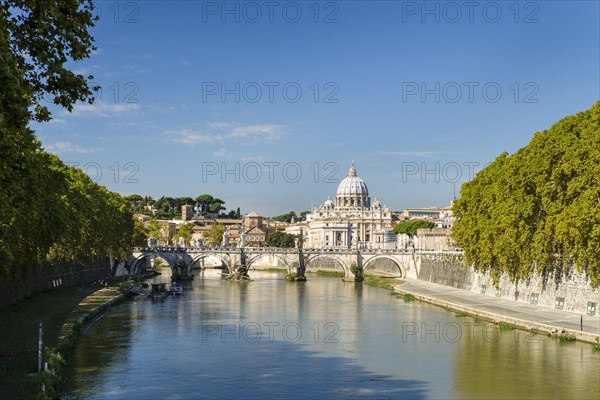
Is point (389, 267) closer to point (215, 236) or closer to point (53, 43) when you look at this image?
point (215, 236)

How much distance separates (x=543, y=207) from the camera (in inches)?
1511

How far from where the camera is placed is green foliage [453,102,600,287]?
33688mm

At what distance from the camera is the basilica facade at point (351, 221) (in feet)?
530

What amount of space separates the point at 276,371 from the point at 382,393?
198 inches

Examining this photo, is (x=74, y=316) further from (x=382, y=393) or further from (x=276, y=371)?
(x=382, y=393)

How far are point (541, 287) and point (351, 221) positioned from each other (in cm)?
12862

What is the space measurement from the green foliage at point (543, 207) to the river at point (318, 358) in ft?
16.7

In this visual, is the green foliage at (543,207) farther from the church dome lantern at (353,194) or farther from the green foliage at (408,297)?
the church dome lantern at (353,194)

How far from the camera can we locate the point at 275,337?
35.2m

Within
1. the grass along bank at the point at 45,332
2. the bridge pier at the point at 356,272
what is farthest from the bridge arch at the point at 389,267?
the grass along bank at the point at 45,332

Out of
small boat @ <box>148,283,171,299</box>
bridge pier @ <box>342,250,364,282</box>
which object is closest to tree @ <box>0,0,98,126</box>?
small boat @ <box>148,283,171,299</box>

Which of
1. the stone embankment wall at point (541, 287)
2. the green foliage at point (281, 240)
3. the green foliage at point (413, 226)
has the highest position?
the green foliage at point (413, 226)

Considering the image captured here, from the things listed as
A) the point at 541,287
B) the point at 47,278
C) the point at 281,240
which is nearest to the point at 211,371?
the point at 541,287

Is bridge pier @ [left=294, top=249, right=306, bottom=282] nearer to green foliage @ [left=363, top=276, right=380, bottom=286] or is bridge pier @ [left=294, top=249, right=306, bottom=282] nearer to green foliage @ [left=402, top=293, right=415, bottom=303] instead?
green foliage @ [left=363, top=276, right=380, bottom=286]
